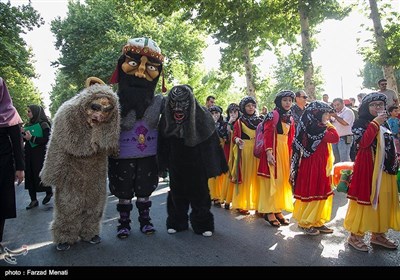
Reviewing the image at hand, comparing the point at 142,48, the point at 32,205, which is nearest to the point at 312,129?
the point at 142,48

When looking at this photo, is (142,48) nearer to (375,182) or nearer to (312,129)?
(312,129)

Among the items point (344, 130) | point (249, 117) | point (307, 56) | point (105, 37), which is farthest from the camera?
point (105, 37)

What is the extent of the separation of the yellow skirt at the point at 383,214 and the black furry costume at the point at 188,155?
178 centimetres

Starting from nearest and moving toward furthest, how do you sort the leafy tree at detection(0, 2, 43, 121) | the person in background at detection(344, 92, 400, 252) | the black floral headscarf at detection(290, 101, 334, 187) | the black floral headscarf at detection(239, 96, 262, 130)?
the person in background at detection(344, 92, 400, 252) < the black floral headscarf at detection(290, 101, 334, 187) < the black floral headscarf at detection(239, 96, 262, 130) < the leafy tree at detection(0, 2, 43, 121)

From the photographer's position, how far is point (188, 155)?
4.38 m

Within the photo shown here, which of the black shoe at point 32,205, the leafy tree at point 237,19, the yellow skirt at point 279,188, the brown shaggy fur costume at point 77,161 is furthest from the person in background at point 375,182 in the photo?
the leafy tree at point 237,19

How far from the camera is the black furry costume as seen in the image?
4.28 m

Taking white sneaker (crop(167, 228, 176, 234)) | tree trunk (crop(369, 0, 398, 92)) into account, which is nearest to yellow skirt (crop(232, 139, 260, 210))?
white sneaker (crop(167, 228, 176, 234))

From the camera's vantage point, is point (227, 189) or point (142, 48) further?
point (227, 189)

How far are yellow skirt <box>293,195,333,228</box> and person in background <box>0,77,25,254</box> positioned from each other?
352 cm

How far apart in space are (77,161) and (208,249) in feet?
6.16

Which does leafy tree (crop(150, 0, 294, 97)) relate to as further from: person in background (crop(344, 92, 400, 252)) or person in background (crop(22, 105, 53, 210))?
person in background (crop(344, 92, 400, 252))

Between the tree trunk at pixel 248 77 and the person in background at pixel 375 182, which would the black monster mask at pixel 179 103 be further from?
the tree trunk at pixel 248 77
